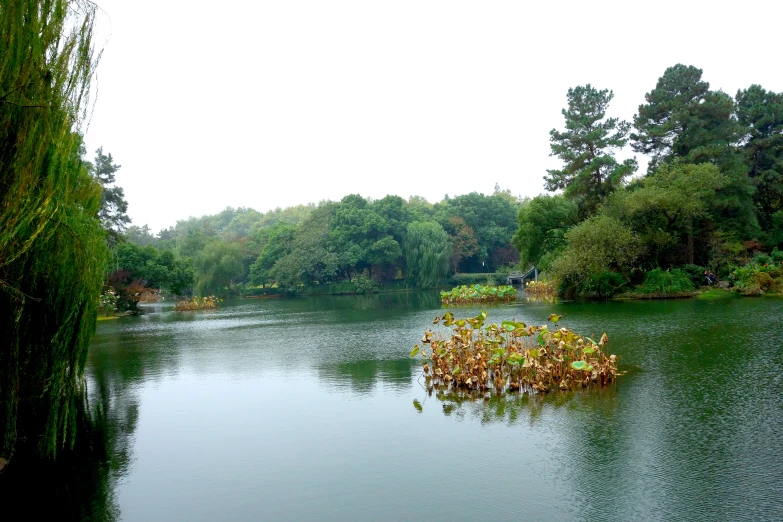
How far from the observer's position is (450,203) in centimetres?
7175

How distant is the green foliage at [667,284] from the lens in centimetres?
2927

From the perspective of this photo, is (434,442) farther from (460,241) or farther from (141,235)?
(141,235)

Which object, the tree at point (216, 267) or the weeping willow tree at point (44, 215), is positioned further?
the tree at point (216, 267)

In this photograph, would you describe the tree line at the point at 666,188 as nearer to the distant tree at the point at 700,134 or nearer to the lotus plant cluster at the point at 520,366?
the distant tree at the point at 700,134

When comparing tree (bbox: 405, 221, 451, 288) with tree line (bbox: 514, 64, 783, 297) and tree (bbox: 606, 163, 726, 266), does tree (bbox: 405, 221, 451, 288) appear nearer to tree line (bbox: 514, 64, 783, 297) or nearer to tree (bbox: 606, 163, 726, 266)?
tree line (bbox: 514, 64, 783, 297)

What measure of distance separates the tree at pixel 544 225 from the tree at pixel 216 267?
98.3 feet

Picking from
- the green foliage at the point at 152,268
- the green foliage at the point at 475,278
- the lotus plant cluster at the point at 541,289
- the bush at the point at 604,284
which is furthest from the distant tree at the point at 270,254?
the bush at the point at 604,284

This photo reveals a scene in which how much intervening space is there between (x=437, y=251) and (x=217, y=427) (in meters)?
48.8

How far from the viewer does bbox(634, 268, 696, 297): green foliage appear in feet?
96.0

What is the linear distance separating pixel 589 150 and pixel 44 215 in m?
34.0

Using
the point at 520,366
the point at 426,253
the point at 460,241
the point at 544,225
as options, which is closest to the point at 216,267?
the point at 426,253

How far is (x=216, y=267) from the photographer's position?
190 feet

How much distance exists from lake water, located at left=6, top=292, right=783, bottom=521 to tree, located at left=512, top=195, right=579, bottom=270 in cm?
2148

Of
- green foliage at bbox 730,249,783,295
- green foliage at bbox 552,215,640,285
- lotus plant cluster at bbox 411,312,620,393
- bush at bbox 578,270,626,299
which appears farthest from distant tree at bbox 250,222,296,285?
lotus plant cluster at bbox 411,312,620,393
